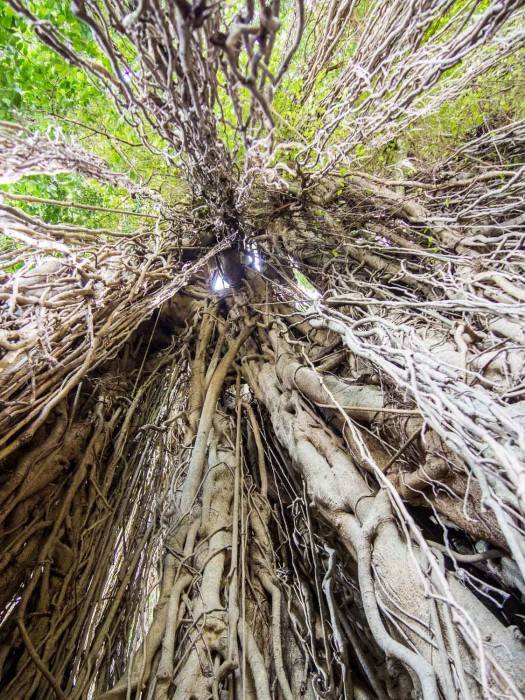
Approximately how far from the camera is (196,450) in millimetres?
1377

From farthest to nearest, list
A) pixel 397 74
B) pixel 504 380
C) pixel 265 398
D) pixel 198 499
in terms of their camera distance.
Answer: pixel 265 398 → pixel 198 499 → pixel 397 74 → pixel 504 380

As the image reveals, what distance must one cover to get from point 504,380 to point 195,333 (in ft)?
4.93

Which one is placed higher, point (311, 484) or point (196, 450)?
point (196, 450)

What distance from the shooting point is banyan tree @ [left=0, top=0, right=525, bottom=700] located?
694mm

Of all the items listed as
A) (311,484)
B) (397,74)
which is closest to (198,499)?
(311,484)

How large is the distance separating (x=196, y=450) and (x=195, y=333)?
810 millimetres

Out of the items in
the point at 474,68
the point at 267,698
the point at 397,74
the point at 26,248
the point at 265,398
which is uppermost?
the point at 474,68

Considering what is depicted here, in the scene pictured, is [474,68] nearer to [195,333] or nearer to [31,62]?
[195,333]

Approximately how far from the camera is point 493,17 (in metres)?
0.74

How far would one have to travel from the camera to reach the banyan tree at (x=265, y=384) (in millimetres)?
694

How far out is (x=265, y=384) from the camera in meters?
1.60

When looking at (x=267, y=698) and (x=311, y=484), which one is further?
(x=311, y=484)

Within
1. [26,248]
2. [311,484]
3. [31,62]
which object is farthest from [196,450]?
[31,62]

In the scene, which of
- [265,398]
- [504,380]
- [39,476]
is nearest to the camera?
[504,380]
